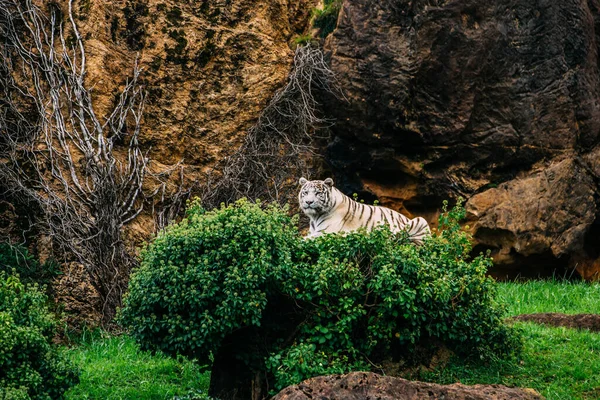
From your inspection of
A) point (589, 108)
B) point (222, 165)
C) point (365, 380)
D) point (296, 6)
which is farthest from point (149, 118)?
point (365, 380)

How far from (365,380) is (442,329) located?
2.20 meters

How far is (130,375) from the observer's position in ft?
28.3

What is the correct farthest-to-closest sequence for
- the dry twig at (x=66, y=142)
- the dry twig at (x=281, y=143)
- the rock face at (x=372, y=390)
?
1. the dry twig at (x=281, y=143)
2. the dry twig at (x=66, y=142)
3. the rock face at (x=372, y=390)

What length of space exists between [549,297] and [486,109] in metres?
3.04

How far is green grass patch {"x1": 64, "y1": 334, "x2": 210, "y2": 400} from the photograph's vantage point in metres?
7.97

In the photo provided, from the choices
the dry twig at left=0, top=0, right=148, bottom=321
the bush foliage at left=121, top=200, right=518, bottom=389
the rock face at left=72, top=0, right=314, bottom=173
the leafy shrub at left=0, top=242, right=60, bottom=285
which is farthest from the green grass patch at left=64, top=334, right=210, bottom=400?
the rock face at left=72, top=0, right=314, bottom=173

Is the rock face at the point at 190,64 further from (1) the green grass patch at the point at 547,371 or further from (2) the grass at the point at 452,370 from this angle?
(1) the green grass patch at the point at 547,371

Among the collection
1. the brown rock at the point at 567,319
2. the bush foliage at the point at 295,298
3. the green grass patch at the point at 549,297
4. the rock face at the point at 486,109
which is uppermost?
the rock face at the point at 486,109

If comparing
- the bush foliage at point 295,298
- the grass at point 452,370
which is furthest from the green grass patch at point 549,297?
the bush foliage at point 295,298

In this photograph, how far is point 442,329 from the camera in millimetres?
7777

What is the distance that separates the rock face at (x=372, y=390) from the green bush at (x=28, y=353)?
2162mm

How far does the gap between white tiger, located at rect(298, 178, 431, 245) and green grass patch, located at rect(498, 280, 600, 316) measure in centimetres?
189

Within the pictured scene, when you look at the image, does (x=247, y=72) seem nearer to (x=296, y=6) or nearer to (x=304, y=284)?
(x=296, y=6)

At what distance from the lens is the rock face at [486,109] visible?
40.6 feet
